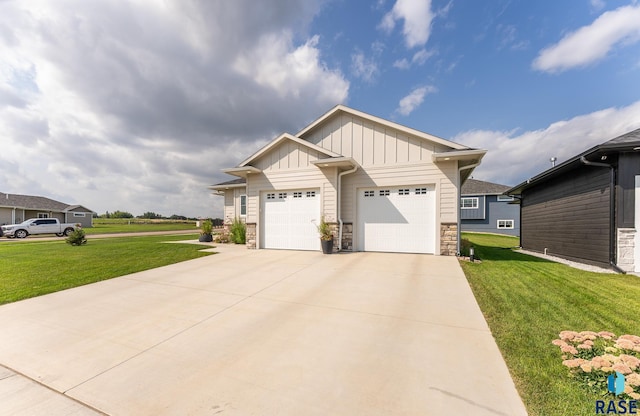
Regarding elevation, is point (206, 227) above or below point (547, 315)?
above

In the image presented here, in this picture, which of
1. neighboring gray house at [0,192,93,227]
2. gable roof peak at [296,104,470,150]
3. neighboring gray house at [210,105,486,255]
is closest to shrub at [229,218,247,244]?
neighboring gray house at [210,105,486,255]

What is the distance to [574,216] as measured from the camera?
8.67m

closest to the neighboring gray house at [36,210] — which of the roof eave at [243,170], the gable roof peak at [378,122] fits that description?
the roof eave at [243,170]

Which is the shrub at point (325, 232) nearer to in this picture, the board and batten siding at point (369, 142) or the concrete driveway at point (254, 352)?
the board and batten siding at point (369, 142)

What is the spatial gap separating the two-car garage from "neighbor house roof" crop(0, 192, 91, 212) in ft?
111

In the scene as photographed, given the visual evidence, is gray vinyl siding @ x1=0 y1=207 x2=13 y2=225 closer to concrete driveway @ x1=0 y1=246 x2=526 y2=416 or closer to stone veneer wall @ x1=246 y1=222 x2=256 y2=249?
stone veneer wall @ x1=246 y1=222 x2=256 y2=249

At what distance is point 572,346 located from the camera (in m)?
2.58

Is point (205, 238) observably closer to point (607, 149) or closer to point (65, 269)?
point (65, 269)

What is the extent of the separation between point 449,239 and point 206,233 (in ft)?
41.2

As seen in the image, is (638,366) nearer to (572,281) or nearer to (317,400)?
(317,400)

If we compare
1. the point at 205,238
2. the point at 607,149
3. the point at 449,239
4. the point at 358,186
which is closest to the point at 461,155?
the point at 449,239

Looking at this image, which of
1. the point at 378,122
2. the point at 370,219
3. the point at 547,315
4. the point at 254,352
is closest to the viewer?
the point at 254,352

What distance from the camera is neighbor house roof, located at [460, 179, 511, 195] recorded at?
23109 millimetres

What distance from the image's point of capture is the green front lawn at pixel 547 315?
195 centimetres
